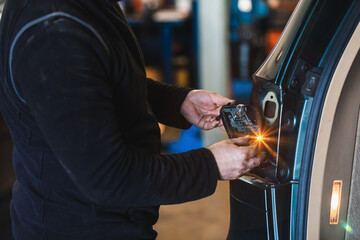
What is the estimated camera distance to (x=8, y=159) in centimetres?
141

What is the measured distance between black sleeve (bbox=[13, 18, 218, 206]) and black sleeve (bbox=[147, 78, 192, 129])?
0.43 meters

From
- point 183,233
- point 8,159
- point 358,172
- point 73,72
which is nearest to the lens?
point 73,72

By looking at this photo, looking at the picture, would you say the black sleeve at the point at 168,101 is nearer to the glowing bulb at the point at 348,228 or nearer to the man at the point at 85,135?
the man at the point at 85,135

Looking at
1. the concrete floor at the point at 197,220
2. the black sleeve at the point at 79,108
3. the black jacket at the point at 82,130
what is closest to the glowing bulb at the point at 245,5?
the concrete floor at the point at 197,220

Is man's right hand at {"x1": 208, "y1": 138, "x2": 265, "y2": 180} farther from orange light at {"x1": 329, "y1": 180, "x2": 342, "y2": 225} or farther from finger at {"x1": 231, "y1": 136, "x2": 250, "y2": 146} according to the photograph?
orange light at {"x1": 329, "y1": 180, "x2": 342, "y2": 225}

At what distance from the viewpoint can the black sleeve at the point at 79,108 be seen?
0.71 meters

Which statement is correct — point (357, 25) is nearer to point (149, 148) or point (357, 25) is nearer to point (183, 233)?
point (149, 148)

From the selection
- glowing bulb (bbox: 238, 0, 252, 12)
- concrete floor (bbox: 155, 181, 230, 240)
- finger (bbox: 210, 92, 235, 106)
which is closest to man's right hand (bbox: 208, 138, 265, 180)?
finger (bbox: 210, 92, 235, 106)

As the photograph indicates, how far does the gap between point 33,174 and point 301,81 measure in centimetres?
61

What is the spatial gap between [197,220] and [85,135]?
1.91 m

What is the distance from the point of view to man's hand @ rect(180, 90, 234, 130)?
1.15 m

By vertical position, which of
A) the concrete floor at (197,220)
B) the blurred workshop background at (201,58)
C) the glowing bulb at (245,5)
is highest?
the glowing bulb at (245,5)

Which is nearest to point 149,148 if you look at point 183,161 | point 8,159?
point 183,161

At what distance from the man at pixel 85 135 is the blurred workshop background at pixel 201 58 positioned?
1.93ft
